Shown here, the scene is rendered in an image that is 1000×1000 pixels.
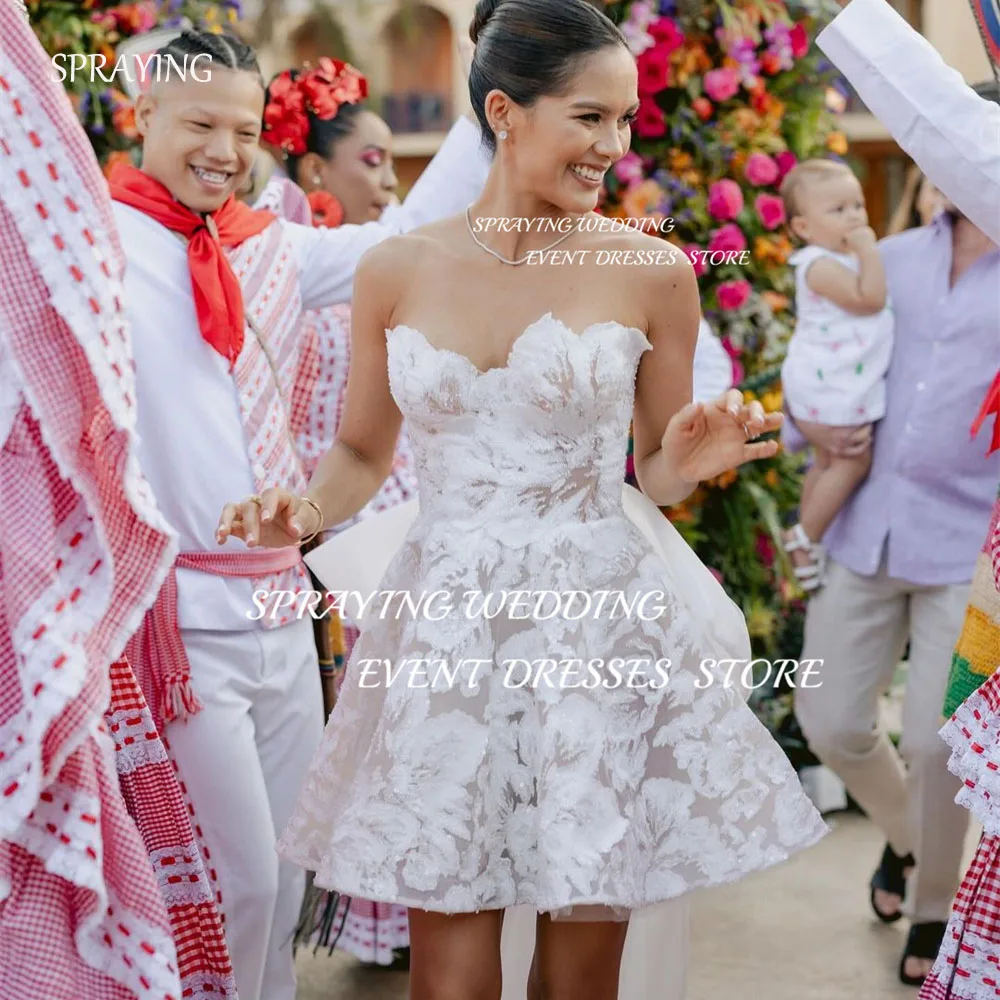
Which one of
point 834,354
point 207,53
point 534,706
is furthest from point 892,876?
point 207,53

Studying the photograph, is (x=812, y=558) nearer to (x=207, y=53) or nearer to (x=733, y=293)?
(x=733, y=293)

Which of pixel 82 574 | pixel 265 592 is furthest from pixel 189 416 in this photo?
pixel 82 574

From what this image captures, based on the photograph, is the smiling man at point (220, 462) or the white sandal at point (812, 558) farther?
the white sandal at point (812, 558)

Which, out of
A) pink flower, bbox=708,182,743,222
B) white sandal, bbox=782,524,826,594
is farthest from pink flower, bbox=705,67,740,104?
white sandal, bbox=782,524,826,594

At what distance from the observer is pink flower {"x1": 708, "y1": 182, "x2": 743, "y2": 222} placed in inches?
191

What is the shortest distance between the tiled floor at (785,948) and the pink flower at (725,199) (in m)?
1.99

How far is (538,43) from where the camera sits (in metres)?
2.55

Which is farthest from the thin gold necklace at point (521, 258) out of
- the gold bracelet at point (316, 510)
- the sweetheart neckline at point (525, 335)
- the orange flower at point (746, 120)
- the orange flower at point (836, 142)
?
the orange flower at point (836, 142)

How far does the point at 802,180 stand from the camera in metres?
4.60

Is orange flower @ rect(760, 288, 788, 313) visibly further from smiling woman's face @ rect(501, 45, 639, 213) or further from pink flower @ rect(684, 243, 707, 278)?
smiling woman's face @ rect(501, 45, 639, 213)

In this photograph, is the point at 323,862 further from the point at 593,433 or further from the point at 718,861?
the point at 593,433

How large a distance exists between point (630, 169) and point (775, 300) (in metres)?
0.64

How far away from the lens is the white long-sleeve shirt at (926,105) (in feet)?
8.95

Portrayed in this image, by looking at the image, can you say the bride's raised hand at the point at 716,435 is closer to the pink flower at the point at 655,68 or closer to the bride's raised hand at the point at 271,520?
the bride's raised hand at the point at 271,520
